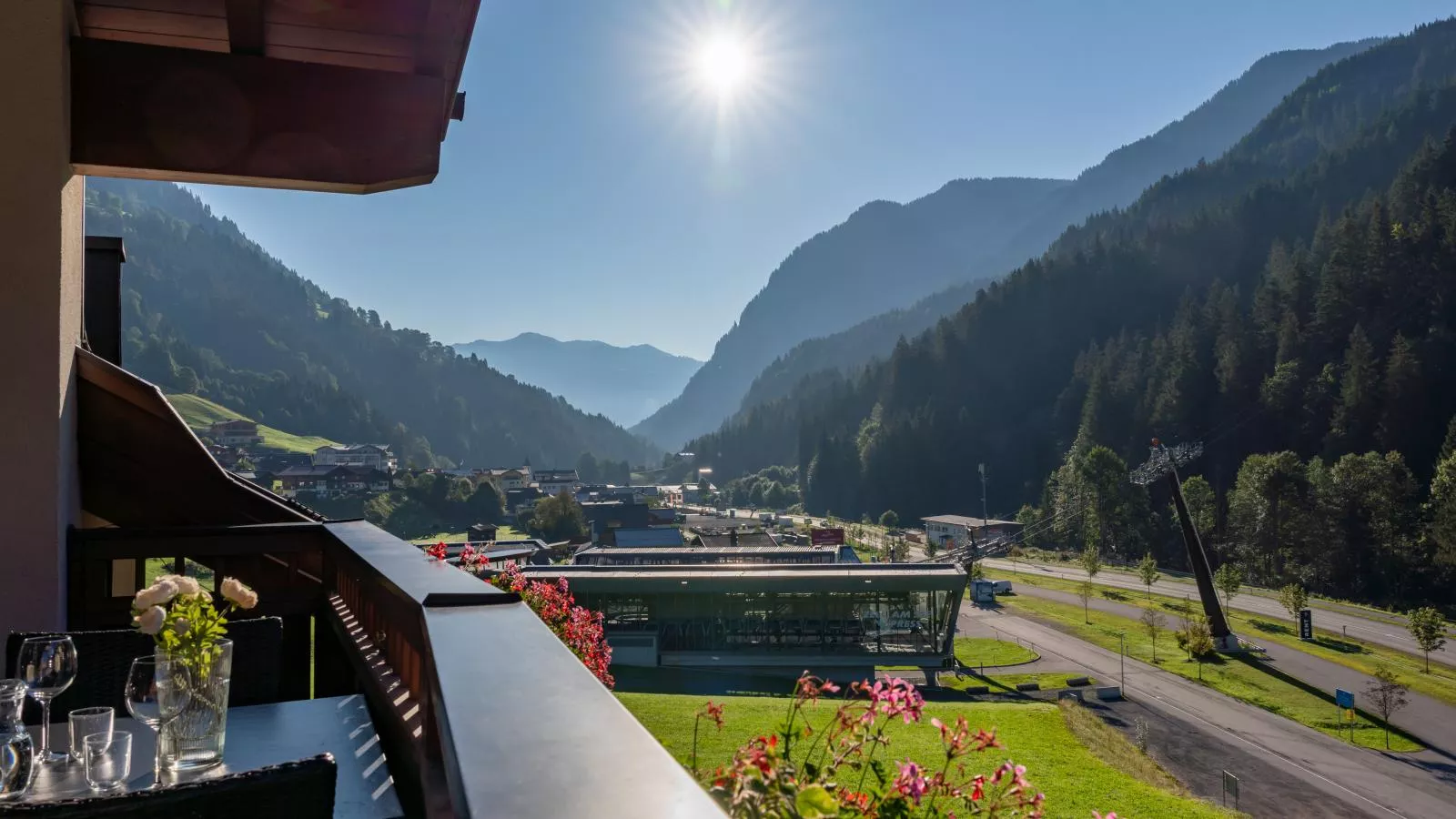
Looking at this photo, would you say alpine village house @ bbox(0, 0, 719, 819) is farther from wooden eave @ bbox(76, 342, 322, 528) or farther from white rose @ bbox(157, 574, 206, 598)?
white rose @ bbox(157, 574, 206, 598)

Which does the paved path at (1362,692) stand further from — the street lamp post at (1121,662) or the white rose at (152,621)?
the white rose at (152,621)

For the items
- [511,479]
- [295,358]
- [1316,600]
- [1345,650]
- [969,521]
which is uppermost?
[295,358]

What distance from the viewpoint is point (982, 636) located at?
117ft

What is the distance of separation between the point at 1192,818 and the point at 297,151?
1358 centimetres

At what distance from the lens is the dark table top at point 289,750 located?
188cm

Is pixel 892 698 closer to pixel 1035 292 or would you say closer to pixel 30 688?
pixel 30 688

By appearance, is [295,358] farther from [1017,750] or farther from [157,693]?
[157,693]

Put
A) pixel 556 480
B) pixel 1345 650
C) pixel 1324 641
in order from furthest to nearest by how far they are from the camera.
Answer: pixel 556 480 < pixel 1324 641 < pixel 1345 650

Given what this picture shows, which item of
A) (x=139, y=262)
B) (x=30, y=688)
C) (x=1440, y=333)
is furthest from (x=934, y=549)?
(x=139, y=262)

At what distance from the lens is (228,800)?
106 cm

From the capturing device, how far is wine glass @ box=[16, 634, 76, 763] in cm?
201

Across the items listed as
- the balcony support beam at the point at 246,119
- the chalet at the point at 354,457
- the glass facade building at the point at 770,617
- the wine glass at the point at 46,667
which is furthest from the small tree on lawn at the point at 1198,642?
the chalet at the point at 354,457

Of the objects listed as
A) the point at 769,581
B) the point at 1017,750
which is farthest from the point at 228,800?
the point at 769,581

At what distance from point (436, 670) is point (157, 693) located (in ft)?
3.46
